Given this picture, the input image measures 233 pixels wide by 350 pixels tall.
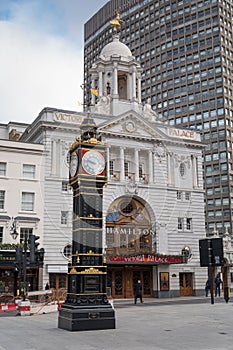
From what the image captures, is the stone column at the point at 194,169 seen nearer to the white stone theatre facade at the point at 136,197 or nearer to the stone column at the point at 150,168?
the white stone theatre facade at the point at 136,197

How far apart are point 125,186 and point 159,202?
14.3ft

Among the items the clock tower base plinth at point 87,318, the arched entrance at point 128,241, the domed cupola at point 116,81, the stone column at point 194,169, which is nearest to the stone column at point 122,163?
the arched entrance at point 128,241

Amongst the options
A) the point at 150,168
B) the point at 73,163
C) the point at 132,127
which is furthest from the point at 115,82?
the point at 73,163

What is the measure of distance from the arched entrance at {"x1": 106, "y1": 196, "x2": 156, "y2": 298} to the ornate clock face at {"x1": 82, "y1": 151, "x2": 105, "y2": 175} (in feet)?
82.0

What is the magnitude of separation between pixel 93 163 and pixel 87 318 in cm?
658

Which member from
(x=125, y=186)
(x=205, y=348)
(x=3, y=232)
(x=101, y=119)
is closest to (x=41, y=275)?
(x=3, y=232)

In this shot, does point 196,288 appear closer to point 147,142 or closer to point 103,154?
point 147,142

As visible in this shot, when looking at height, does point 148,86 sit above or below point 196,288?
above

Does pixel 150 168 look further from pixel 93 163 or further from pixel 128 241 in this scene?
pixel 93 163

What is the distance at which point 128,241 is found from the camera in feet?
155

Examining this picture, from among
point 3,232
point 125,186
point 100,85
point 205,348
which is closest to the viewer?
point 205,348

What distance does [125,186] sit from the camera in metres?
47.6

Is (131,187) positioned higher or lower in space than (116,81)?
lower

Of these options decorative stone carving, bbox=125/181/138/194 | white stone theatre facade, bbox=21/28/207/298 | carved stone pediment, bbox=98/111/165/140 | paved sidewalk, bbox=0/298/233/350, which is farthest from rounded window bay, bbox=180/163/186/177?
paved sidewalk, bbox=0/298/233/350
